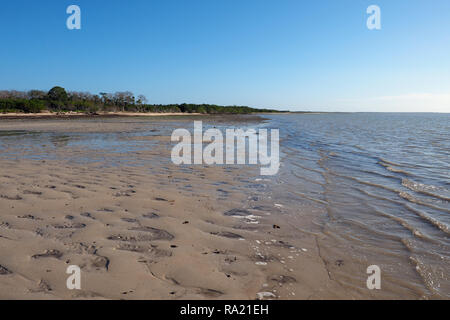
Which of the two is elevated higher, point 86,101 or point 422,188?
point 86,101

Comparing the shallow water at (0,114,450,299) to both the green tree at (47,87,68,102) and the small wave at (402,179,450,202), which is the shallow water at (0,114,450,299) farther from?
the green tree at (47,87,68,102)

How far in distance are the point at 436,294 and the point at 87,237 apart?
3.93 m

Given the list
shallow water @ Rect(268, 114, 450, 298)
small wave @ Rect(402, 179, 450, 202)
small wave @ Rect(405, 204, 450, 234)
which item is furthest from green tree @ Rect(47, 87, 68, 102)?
small wave @ Rect(405, 204, 450, 234)

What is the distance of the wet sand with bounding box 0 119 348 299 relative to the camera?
2.56m

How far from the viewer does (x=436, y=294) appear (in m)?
2.67

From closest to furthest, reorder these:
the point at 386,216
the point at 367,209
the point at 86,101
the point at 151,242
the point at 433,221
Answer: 1. the point at 151,242
2. the point at 433,221
3. the point at 386,216
4. the point at 367,209
5. the point at 86,101

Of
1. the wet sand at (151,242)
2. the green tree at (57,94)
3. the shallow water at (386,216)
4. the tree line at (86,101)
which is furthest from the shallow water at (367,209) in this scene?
the green tree at (57,94)

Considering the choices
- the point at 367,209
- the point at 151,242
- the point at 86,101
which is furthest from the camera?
the point at 86,101

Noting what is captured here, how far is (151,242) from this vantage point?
344cm

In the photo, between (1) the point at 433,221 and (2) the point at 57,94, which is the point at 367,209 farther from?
(2) the point at 57,94

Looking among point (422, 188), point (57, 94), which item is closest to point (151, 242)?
point (422, 188)

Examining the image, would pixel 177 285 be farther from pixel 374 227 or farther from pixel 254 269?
pixel 374 227

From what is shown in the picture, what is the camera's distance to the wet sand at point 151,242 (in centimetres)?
256

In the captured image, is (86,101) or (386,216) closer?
(386,216)
